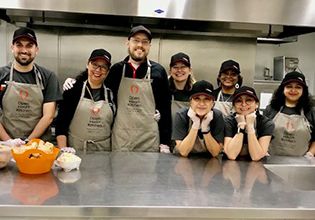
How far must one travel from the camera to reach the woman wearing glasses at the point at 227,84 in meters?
1.90

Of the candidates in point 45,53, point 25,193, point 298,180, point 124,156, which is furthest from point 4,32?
point 298,180

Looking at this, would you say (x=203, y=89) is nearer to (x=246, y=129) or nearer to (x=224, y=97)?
(x=246, y=129)

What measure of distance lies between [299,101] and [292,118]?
0.10 m

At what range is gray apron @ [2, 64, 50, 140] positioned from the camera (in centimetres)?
176

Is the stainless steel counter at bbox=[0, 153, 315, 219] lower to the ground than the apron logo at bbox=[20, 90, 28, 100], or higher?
lower

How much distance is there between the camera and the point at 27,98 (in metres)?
1.76

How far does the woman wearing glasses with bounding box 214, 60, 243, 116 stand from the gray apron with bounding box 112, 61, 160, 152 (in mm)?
378

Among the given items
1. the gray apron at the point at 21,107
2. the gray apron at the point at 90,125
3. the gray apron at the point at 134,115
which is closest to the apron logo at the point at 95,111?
the gray apron at the point at 90,125

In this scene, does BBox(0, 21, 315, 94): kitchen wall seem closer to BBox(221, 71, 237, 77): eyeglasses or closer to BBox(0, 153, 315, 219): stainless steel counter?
BBox(221, 71, 237, 77): eyeglasses

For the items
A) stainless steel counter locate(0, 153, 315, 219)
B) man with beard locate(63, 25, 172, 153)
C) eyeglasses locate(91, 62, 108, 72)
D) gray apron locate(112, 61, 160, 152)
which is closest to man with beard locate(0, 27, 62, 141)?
man with beard locate(63, 25, 172, 153)

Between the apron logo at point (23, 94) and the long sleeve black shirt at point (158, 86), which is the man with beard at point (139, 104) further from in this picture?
the apron logo at point (23, 94)

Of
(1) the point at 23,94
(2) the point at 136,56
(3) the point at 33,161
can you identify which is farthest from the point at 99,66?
(3) the point at 33,161

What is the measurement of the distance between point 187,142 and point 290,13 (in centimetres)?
106

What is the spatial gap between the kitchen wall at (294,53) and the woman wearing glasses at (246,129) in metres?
1.85
